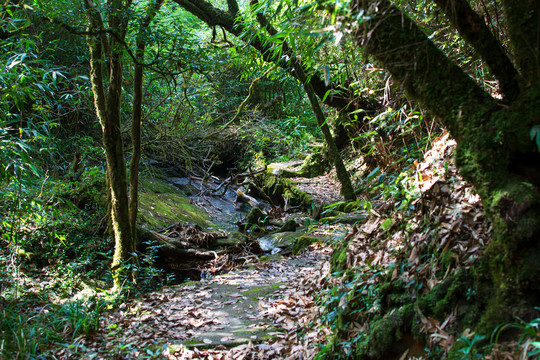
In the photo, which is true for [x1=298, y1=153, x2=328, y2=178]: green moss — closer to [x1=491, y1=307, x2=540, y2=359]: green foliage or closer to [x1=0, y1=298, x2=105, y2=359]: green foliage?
[x1=0, y1=298, x2=105, y2=359]: green foliage

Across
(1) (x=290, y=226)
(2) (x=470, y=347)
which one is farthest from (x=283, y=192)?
(2) (x=470, y=347)

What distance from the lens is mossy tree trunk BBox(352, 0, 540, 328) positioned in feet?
5.54

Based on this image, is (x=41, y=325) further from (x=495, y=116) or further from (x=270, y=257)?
(x=495, y=116)

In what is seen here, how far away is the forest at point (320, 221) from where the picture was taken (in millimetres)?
1812

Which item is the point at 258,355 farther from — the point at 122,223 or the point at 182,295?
the point at 122,223

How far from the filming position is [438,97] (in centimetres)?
201

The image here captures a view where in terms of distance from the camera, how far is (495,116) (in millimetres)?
1824

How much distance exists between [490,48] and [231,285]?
4.22 meters

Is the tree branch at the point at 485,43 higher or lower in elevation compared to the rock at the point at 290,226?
higher

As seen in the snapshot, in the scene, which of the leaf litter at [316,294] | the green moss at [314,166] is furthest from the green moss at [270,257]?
the green moss at [314,166]

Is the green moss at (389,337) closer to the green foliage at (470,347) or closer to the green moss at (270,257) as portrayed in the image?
the green foliage at (470,347)

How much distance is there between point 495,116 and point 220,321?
3.18 m

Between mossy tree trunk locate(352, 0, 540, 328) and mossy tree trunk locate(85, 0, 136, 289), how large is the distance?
382 cm

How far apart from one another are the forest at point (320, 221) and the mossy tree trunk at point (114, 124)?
3 cm
